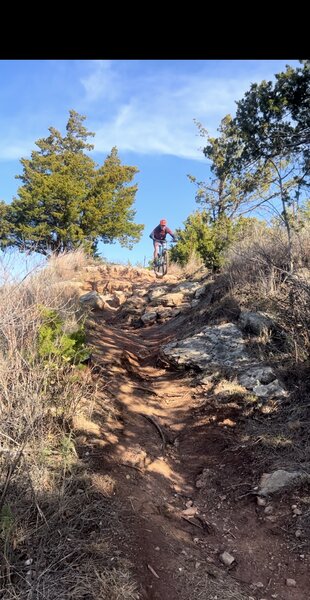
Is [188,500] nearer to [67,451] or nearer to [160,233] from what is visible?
[67,451]

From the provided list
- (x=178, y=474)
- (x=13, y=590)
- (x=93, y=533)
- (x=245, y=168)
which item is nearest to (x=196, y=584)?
(x=93, y=533)

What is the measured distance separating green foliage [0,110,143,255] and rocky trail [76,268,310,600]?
53.0 ft

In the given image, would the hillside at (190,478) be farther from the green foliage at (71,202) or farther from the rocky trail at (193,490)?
the green foliage at (71,202)

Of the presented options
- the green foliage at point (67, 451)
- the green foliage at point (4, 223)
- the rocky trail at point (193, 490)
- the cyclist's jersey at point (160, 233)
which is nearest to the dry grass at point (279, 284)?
the rocky trail at point (193, 490)

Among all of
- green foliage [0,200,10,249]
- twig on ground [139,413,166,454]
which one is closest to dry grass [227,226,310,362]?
twig on ground [139,413,166,454]

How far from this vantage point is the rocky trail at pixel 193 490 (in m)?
2.85

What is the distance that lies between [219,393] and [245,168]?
3583 millimetres

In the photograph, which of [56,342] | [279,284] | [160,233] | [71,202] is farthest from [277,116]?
[71,202]

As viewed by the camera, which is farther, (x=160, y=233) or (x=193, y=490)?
(x=160, y=233)

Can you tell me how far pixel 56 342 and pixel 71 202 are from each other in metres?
19.3

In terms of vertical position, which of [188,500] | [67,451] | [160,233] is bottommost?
[188,500]

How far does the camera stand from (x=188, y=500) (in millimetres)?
3797

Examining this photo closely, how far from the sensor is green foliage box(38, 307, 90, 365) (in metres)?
4.23
